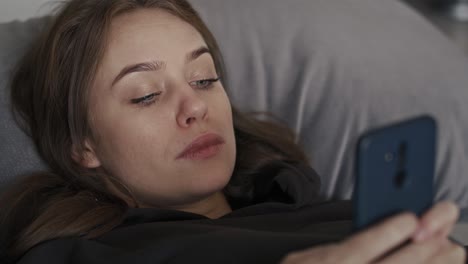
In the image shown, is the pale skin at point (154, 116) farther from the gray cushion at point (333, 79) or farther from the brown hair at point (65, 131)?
the gray cushion at point (333, 79)

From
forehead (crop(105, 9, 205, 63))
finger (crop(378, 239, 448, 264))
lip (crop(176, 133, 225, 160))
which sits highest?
forehead (crop(105, 9, 205, 63))

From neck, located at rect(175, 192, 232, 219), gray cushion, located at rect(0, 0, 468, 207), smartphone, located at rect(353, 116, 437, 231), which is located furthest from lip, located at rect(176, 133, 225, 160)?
smartphone, located at rect(353, 116, 437, 231)

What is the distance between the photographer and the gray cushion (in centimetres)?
159

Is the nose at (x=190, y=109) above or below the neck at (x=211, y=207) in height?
above

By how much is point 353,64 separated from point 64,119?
62 centimetres

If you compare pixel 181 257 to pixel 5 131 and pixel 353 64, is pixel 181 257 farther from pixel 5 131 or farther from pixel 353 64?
pixel 353 64

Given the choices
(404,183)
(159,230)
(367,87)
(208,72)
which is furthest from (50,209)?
(367,87)

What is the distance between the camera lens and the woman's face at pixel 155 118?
1216 mm

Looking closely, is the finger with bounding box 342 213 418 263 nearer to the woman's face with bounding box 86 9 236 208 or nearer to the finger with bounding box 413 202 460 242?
the finger with bounding box 413 202 460 242

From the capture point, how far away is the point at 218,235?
1.04 metres

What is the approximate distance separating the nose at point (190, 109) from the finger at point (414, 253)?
51 centimetres

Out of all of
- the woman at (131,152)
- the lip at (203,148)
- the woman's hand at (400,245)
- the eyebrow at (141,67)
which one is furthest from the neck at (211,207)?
the woman's hand at (400,245)

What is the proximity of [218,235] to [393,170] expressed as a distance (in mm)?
325

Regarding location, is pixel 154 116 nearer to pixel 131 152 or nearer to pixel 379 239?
pixel 131 152
